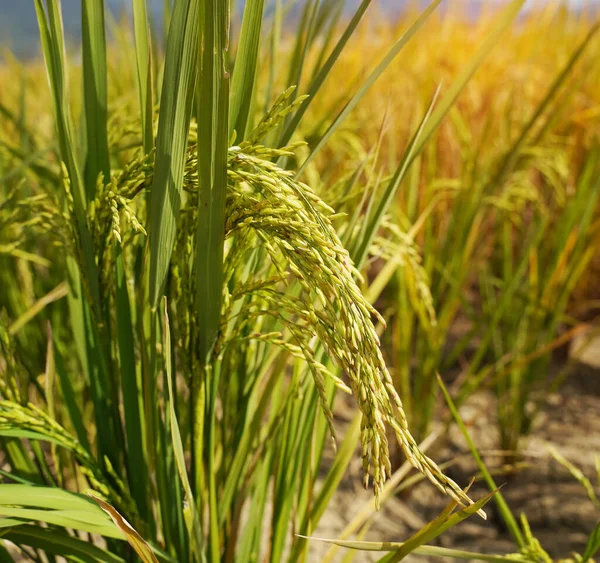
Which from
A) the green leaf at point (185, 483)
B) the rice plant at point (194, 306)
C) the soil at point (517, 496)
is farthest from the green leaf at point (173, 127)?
the soil at point (517, 496)

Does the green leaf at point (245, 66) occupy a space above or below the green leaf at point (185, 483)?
above

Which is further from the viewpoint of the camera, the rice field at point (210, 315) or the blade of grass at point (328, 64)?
the blade of grass at point (328, 64)

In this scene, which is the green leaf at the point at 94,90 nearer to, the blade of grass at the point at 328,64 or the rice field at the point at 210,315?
the rice field at the point at 210,315

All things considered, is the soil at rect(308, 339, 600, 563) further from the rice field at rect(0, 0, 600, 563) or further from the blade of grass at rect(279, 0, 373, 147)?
the blade of grass at rect(279, 0, 373, 147)

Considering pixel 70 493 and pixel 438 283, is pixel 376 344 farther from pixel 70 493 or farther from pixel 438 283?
pixel 438 283

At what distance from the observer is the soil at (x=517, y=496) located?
139 cm

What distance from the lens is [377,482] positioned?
45 centimetres

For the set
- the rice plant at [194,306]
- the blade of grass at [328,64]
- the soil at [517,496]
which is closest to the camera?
the rice plant at [194,306]

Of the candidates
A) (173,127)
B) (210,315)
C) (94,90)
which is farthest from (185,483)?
(94,90)

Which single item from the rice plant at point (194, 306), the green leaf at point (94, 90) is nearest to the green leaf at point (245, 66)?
the rice plant at point (194, 306)

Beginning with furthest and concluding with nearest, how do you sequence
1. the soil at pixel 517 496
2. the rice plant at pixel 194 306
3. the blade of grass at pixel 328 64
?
the soil at pixel 517 496, the blade of grass at pixel 328 64, the rice plant at pixel 194 306

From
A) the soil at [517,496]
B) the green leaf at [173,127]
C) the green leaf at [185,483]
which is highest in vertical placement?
the green leaf at [173,127]

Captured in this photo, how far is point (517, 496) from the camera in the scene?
1544 mm

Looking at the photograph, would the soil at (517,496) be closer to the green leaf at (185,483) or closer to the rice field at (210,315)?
the rice field at (210,315)
